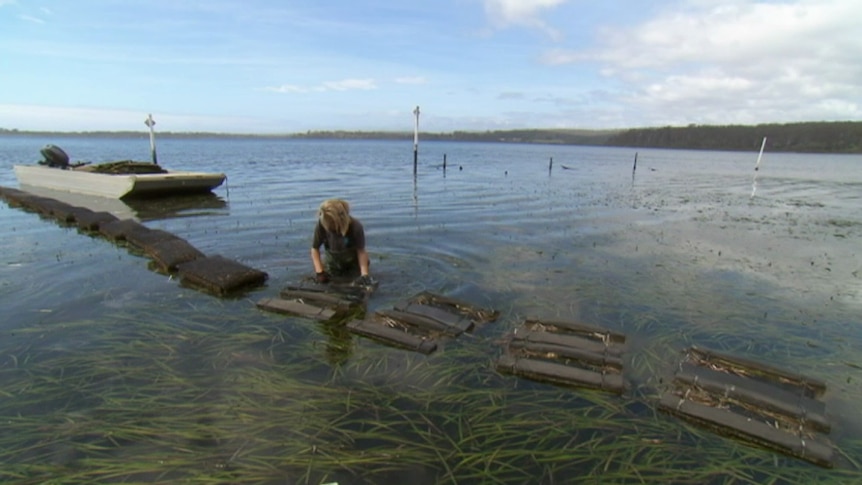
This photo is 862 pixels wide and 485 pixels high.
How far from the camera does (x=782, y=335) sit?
657 centimetres

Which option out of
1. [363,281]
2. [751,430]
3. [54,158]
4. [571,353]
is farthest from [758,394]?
[54,158]

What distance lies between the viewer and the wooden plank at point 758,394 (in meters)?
4.34

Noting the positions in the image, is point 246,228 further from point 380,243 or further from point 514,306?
point 514,306

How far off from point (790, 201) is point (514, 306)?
82.7 ft

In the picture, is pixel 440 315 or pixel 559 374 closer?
pixel 559 374

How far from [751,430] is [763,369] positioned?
138 cm

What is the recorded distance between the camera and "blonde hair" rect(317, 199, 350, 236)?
7156 mm

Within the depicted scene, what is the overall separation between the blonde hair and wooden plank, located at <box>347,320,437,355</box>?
1.80m

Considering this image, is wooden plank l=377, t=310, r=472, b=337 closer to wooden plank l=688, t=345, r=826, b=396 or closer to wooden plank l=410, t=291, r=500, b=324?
wooden plank l=410, t=291, r=500, b=324

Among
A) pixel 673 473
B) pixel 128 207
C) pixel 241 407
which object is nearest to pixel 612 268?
pixel 673 473

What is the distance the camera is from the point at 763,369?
517 cm

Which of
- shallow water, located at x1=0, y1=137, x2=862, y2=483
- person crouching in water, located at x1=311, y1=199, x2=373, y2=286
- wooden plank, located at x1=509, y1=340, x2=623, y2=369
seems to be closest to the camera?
shallow water, located at x1=0, y1=137, x2=862, y2=483

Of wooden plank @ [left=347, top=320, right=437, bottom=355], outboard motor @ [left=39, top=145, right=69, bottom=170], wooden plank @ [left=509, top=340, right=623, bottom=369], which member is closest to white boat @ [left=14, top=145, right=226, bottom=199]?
outboard motor @ [left=39, top=145, right=69, bottom=170]

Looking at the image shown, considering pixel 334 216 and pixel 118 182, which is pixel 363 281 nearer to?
pixel 334 216
